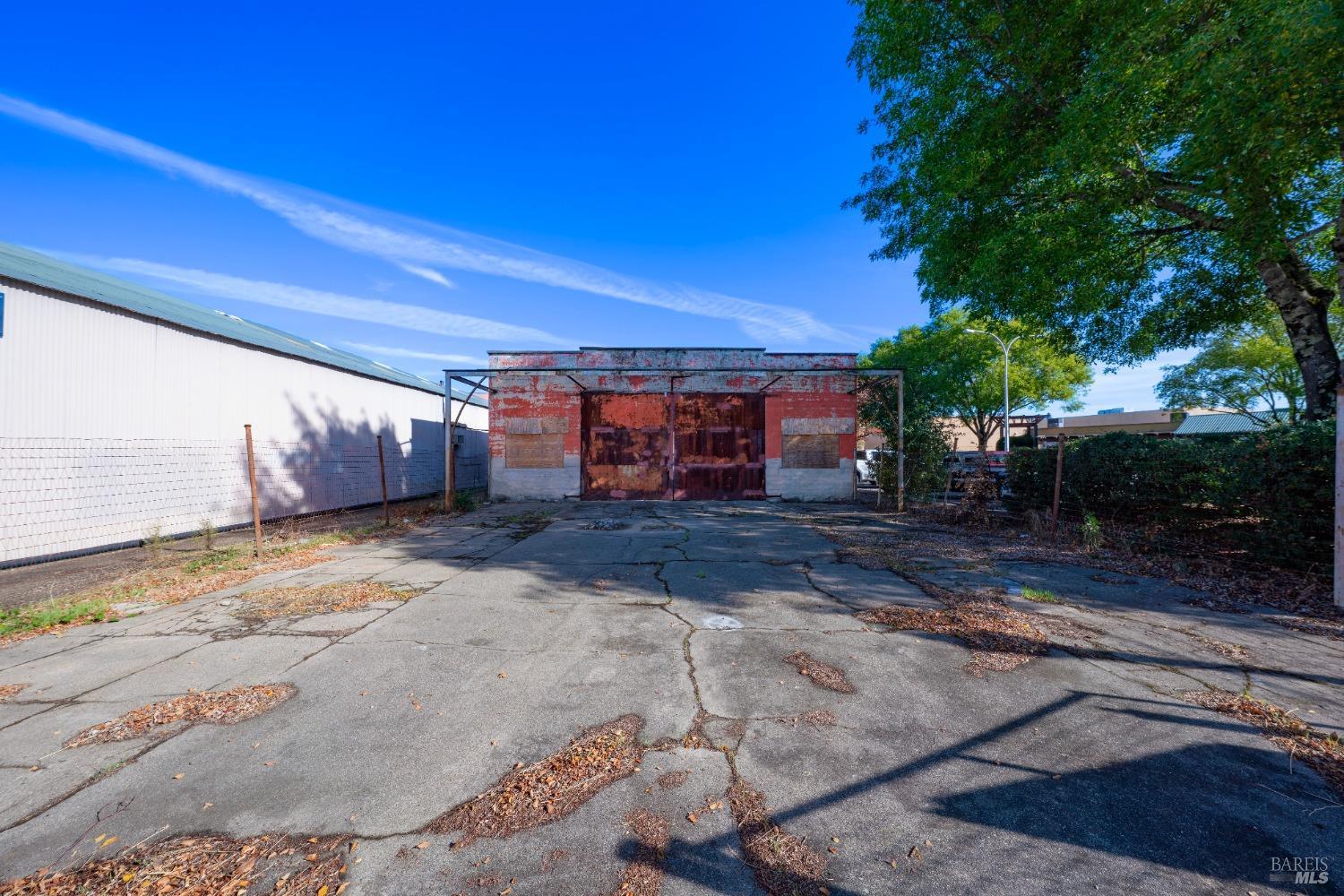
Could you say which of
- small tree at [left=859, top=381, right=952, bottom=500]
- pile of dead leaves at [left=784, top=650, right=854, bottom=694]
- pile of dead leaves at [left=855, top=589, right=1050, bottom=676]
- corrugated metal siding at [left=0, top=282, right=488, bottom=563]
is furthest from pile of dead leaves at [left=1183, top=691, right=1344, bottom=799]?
corrugated metal siding at [left=0, top=282, right=488, bottom=563]

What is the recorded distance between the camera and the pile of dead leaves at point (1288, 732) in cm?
243

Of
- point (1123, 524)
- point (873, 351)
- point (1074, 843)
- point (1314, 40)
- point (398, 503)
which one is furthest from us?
point (873, 351)

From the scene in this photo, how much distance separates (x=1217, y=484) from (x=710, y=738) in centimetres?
831

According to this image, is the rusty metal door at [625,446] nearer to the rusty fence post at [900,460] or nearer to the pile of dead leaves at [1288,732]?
the rusty fence post at [900,460]

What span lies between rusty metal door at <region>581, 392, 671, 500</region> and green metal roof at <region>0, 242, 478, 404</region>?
24.2 feet

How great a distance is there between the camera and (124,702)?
3.07m

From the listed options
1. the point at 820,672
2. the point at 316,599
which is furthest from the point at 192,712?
the point at 820,672

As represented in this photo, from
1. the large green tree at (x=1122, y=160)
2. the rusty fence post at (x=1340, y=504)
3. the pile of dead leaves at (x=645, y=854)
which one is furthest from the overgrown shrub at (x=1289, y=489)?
the pile of dead leaves at (x=645, y=854)

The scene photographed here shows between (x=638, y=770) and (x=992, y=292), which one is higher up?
(x=992, y=292)

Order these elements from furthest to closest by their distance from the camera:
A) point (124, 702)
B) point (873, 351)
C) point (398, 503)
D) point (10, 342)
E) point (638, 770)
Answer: point (873, 351) → point (398, 503) → point (10, 342) → point (124, 702) → point (638, 770)

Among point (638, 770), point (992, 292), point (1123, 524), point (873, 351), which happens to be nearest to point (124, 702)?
point (638, 770)

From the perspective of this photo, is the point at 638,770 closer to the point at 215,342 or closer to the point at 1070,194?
the point at 1070,194

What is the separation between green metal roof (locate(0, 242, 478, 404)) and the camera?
7773mm

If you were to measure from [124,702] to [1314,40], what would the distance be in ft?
38.3
